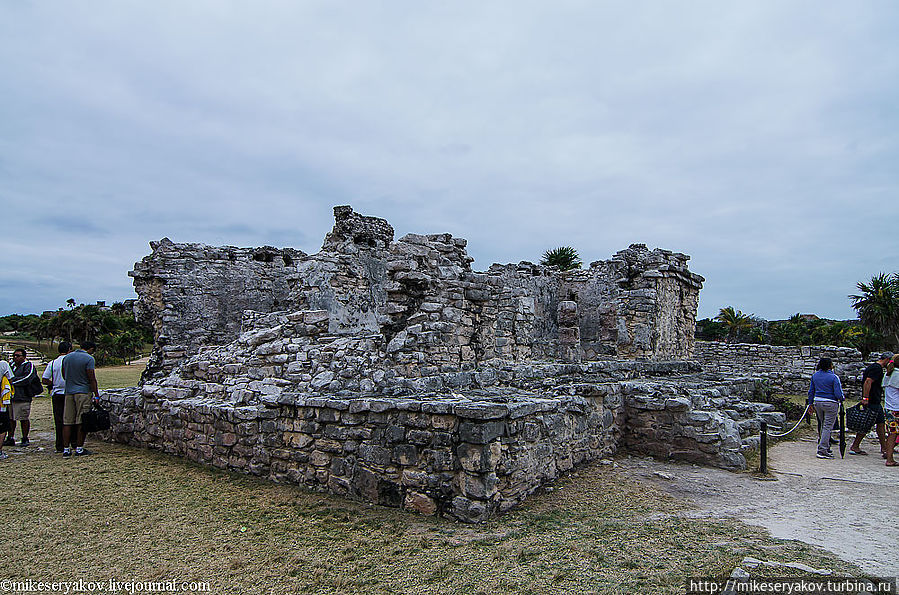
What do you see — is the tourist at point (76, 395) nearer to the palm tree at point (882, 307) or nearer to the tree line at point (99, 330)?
the tree line at point (99, 330)

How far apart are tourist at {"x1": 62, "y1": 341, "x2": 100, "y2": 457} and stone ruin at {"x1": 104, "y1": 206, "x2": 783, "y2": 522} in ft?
2.25

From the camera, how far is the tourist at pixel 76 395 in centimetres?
788

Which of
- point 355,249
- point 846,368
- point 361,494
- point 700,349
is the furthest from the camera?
point 700,349

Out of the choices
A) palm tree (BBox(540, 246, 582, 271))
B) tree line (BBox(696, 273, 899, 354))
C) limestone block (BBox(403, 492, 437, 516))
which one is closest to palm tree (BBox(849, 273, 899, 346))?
tree line (BBox(696, 273, 899, 354))

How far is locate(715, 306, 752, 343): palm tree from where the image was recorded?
44.6 m

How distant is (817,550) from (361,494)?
169 inches

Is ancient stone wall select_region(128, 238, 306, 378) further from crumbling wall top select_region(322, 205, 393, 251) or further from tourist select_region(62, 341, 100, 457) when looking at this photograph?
tourist select_region(62, 341, 100, 457)

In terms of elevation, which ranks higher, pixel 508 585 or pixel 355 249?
pixel 355 249

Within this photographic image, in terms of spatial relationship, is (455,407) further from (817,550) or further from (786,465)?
(786,465)

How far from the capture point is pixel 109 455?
785 centimetres

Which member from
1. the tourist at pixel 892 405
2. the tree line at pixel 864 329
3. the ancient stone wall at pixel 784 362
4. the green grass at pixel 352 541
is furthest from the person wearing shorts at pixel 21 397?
the tree line at pixel 864 329

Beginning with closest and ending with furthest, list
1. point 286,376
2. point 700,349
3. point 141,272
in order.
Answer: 1. point 286,376
2. point 141,272
3. point 700,349

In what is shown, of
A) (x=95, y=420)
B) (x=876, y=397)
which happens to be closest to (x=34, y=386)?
(x=95, y=420)

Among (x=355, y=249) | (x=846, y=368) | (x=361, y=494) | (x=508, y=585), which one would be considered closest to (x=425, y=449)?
(x=361, y=494)
